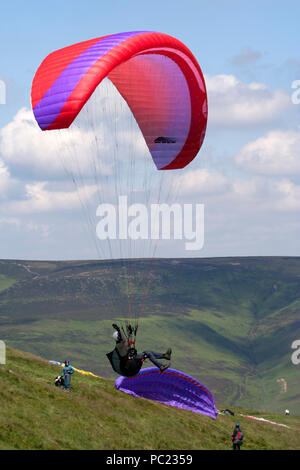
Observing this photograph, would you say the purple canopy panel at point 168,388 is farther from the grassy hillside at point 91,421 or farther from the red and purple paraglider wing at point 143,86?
the red and purple paraglider wing at point 143,86

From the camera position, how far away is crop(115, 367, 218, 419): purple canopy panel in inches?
1436

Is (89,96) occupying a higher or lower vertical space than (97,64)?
lower

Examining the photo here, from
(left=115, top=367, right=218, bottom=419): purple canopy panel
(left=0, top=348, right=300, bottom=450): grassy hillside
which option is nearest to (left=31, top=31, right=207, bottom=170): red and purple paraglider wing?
(left=0, top=348, right=300, bottom=450): grassy hillside

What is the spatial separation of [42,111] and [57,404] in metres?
13.3

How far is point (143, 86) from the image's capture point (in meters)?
32.0

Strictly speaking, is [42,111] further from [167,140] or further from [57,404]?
[57,404]

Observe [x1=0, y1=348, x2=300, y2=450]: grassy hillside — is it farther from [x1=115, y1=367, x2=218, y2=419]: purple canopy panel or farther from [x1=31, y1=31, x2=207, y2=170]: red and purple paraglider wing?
[x1=31, y1=31, x2=207, y2=170]: red and purple paraglider wing

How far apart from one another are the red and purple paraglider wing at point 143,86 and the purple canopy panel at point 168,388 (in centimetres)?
1203

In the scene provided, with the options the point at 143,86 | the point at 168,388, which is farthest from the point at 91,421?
the point at 143,86

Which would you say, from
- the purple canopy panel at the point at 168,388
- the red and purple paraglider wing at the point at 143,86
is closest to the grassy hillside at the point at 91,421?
the purple canopy panel at the point at 168,388

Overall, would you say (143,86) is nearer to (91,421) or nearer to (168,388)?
(91,421)

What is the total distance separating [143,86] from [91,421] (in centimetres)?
1632

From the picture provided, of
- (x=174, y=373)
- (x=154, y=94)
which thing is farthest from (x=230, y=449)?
(x=154, y=94)
